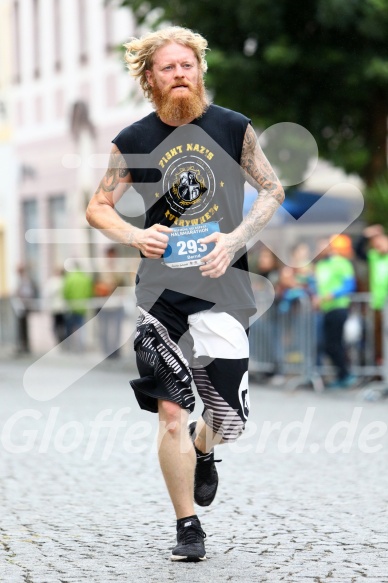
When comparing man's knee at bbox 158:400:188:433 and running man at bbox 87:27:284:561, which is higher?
running man at bbox 87:27:284:561

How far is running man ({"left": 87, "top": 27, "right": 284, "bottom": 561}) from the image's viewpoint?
5.73 metres

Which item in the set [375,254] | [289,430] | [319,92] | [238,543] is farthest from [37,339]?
[238,543]

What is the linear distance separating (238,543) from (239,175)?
140cm

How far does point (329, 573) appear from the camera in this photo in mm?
5238

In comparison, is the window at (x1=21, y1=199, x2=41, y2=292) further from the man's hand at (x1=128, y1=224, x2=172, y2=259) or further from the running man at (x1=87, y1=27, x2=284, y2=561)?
the man's hand at (x1=128, y1=224, x2=172, y2=259)

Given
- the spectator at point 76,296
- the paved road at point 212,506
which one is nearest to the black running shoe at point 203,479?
the paved road at point 212,506

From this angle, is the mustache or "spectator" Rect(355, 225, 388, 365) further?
"spectator" Rect(355, 225, 388, 365)

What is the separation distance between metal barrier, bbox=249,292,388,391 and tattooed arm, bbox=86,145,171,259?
9411 mm

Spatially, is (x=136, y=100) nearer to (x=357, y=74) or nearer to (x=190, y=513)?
(x=357, y=74)

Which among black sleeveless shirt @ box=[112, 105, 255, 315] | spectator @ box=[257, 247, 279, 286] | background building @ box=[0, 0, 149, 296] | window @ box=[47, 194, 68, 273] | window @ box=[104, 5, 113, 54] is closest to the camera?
black sleeveless shirt @ box=[112, 105, 255, 315]

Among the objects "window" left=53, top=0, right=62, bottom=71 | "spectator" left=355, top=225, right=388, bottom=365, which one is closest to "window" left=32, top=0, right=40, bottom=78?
"window" left=53, top=0, right=62, bottom=71

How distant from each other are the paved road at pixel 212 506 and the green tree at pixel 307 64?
5.46 m

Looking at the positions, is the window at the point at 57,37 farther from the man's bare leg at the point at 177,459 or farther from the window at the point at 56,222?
the man's bare leg at the point at 177,459

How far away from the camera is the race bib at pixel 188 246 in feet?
18.8
